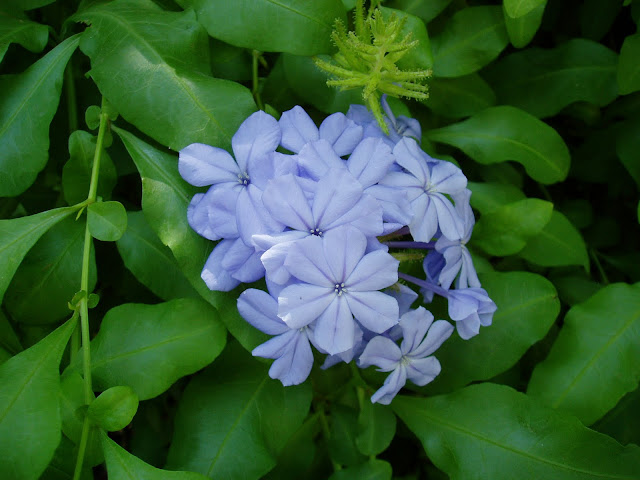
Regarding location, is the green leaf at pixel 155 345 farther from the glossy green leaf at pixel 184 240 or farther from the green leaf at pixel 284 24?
the green leaf at pixel 284 24

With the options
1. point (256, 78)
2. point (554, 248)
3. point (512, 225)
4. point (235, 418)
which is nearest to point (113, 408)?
point (235, 418)

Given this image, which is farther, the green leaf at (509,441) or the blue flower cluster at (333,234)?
the green leaf at (509,441)

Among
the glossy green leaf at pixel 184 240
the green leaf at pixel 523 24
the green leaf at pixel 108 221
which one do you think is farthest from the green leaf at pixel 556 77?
the green leaf at pixel 108 221

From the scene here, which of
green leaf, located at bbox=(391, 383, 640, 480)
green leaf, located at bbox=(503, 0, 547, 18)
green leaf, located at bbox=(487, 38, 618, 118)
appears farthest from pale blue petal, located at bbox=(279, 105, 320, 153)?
green leaf, located at bbox=(487, 38, 618, 118)

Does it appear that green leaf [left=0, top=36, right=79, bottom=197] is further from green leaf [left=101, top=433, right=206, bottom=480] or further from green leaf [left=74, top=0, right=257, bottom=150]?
green leaf [left=101, top=433, right=206, bottom=480]

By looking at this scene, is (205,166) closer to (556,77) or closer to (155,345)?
(155,345)

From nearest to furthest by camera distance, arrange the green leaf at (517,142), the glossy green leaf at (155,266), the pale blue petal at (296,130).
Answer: the pale blue petal at (296,130) < the glossy green leaf at (155,266) < the green leaf at (517,142)

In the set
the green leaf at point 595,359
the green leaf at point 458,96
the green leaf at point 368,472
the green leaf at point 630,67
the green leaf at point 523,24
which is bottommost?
the green leaf at point 368,472
